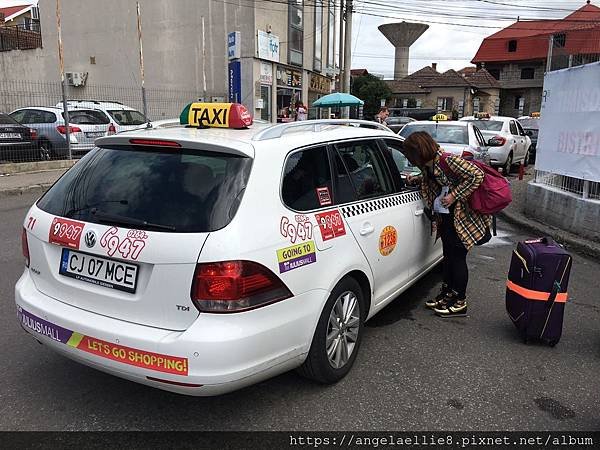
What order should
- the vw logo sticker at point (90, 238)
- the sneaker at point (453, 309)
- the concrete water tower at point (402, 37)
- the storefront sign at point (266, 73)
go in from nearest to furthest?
the vw logo sticker at point (90, 238)
the sneaker at point (453, 309)
the storefront sign at point (266, 73)
the concrete water tower at point (402, 37)

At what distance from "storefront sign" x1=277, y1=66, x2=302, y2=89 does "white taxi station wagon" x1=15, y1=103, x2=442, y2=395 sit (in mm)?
22150

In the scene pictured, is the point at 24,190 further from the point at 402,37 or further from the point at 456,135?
the point at 402,37

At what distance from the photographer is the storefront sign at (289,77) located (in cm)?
2464

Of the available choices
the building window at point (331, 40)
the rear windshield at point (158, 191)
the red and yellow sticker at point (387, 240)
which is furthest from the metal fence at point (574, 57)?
the building window at point (331, 40)

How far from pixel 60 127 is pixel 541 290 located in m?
12.9

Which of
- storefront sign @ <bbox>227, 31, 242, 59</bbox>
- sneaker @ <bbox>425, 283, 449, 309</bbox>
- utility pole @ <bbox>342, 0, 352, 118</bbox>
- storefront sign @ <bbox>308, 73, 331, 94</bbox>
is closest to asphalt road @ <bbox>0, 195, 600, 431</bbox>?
sneaker @ <bbox>425, 283, 449, 309</bbox>

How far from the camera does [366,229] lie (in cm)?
343

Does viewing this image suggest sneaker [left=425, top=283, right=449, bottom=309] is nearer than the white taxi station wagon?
No

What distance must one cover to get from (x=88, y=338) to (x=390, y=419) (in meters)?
1.70

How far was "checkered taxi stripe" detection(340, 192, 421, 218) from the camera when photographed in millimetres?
3320

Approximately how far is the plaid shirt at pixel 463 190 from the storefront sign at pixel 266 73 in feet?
64.4

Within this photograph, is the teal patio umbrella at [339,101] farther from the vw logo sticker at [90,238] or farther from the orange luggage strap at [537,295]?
the vw logo sticker at [90,238]

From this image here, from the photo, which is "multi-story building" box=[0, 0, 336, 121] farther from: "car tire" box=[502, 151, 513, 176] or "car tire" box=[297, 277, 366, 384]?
"car tire" box=[297, 277, 366, 384]

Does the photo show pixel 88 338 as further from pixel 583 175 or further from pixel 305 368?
pixel 583 175
